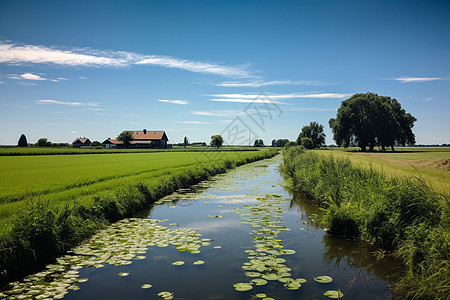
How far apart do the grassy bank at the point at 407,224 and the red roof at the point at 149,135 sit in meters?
96.6

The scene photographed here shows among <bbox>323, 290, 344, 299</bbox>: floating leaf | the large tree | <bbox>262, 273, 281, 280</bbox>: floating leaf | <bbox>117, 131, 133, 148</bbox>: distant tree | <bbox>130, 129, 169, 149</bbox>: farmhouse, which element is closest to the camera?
<bbox>323, 290, 344, 299</bbox>: floating leaf

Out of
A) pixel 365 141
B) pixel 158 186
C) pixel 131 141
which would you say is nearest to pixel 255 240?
pixel 158 186

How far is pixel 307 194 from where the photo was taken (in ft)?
52.6

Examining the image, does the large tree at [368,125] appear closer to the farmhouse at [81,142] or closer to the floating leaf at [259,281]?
the floating leaf at [259,281]

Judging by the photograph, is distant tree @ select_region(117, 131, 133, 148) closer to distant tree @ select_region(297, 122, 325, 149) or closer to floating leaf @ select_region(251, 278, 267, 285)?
distant tree @ select_region(297, 122, 325, 149)

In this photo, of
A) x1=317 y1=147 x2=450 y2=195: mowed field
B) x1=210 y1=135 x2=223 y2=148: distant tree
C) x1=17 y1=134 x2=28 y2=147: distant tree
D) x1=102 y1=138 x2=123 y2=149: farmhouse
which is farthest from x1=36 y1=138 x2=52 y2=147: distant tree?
x1=317 y1=147 x2=450 y2=195: mowed field

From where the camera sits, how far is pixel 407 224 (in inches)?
264

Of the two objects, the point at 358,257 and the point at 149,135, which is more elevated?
the point at 149,135

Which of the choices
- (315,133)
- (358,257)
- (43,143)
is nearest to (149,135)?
(43,143)

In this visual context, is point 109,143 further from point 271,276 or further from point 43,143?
point 271,276

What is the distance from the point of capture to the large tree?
5397 centimetres

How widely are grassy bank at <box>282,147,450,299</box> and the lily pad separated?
258 centimetres

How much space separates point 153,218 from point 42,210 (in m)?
4.13

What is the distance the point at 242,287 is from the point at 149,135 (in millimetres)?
104863
